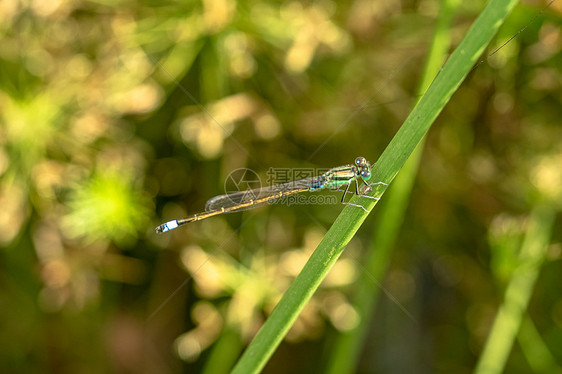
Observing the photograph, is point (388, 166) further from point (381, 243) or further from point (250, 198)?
point (250, 198)

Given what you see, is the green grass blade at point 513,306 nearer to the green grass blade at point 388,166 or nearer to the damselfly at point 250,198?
the damselfly at point 250,198

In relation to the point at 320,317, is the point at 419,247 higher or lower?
higher

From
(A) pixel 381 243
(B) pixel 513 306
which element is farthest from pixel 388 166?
(B) pixel 513 306

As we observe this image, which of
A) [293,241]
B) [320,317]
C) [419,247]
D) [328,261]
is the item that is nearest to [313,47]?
[293,241]

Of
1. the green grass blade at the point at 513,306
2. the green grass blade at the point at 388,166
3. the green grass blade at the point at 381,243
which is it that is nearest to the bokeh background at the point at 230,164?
the green grass blade at the point at 513,306

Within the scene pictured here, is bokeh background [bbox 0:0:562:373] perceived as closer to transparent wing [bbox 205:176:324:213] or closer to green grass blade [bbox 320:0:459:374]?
transparent wing [bbox 205:176:324:213]

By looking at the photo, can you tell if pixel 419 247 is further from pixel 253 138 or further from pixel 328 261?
pixel 328 261
